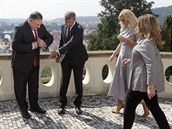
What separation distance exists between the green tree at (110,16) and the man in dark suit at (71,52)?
29.4 metres

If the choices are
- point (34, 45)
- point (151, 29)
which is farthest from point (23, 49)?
point (151, 29)

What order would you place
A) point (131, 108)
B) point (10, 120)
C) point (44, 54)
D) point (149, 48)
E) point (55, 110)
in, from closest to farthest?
point (149, 48) < point (131, 108) < point (10, 120) < point (55, 110) < point (44, 54)

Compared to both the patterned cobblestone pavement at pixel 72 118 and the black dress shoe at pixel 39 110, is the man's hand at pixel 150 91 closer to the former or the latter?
the patterned cobblestone pavement at pixel 72 118

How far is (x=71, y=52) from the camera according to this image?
579 centimetres

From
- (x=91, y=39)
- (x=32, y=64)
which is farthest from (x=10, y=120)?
(x=91, y=39)

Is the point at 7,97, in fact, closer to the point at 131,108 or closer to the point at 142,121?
the point at 142,121

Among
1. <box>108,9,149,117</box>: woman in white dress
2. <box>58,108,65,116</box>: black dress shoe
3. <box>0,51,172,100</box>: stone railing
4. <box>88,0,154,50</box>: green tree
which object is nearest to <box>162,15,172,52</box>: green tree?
<box>88,0,154,50</box>: green tree

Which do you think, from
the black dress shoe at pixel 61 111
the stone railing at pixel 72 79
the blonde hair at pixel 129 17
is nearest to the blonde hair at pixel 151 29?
the blonde hair at pixel 129 17

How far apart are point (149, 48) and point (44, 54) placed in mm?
3208

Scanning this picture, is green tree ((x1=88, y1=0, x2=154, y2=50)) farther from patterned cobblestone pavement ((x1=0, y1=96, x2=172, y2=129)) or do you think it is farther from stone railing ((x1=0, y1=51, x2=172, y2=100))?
patterned cobblestone pavement ((x1=0, y1=96, x2=172, y2=129))

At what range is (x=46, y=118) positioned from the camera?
18.8 feet

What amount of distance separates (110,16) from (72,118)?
107ft

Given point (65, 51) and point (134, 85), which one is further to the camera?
point (65, 51)

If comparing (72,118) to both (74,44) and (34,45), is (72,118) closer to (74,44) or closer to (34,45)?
(74,44)
